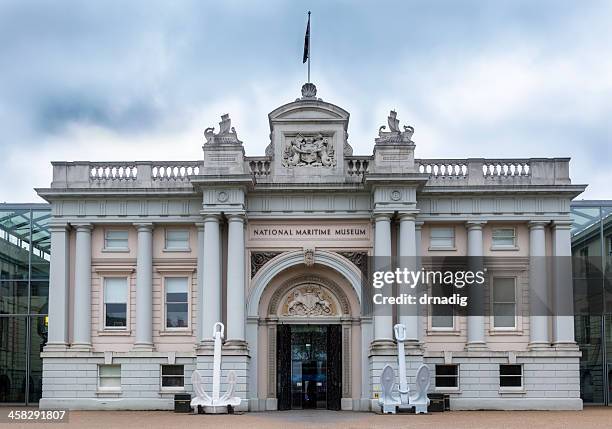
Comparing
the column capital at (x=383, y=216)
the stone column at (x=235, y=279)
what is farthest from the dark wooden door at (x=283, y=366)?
the column capital at (x=383, y=216)

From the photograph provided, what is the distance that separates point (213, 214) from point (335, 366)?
290 inches

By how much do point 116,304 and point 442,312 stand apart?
12443 mm

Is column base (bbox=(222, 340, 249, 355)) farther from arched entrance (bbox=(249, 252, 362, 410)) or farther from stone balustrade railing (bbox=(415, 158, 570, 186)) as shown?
stone balustrade railing (bbox=(415, 158, 570, 186))

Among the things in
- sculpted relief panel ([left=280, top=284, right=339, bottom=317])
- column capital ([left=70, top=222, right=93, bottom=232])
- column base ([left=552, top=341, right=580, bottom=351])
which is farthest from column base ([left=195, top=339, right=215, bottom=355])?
column base ([left=552, top=341, right=580, bottom=351])

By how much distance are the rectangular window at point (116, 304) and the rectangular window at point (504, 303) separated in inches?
556

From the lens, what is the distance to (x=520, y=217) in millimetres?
35031

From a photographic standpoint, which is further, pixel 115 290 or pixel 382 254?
pixel 115 290

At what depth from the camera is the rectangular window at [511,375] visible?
3456 cm

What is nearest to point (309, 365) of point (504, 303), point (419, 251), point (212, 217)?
point (419, 251)

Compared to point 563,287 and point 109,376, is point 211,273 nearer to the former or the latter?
point 109,376

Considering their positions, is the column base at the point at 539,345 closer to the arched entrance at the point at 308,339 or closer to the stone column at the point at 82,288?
the arched entrance at the point at 308,339

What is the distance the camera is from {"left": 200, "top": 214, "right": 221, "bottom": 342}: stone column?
33844mm

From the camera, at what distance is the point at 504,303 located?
35312mm

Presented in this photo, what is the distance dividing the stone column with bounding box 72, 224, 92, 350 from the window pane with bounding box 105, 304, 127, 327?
74cm
